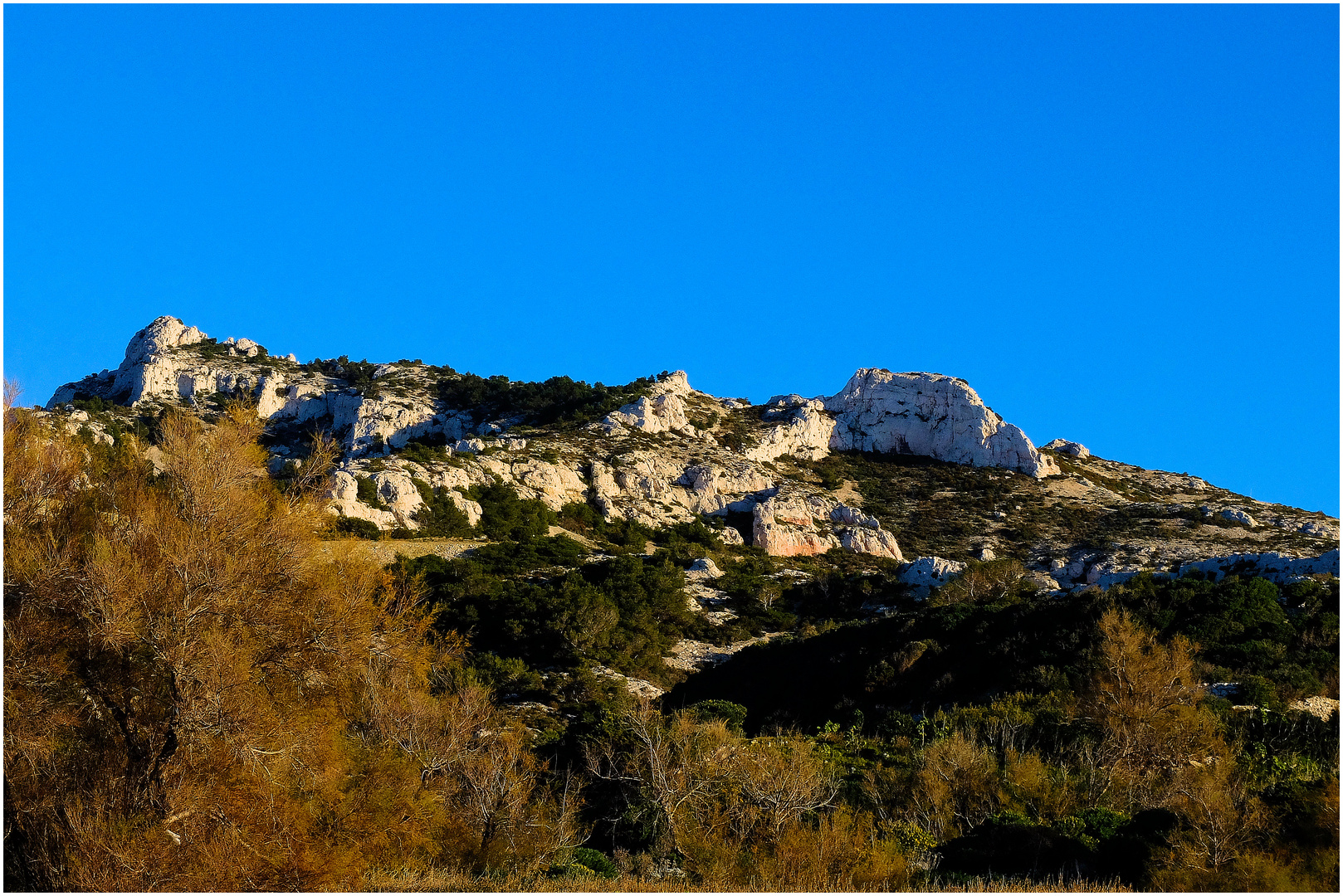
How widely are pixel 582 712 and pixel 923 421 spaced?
61316 millimetres

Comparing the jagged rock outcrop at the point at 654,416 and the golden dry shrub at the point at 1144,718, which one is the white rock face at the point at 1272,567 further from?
the jagged rock outcrop at the point at 654,416

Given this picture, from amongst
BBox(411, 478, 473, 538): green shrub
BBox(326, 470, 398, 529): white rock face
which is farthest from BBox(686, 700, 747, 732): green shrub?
BBox(411, 478, 473, 538): green shrub

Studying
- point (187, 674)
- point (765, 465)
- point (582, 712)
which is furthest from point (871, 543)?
point (187, 674)

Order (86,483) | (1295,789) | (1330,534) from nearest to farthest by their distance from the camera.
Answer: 1. (86,483)
2. (1295,789)
3. (1330,534)

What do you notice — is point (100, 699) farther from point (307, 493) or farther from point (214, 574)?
point (307, 493)

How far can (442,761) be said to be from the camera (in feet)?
52.4

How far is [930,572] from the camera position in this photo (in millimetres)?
53844

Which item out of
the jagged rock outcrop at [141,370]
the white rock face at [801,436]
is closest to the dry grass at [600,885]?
the white rock face at [801,436]

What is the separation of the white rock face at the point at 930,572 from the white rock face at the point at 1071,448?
38.5 meters

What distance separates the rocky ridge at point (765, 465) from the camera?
61438 millimetres

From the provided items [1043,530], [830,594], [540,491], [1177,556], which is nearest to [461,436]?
[540,491]

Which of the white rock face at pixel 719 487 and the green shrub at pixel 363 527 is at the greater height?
the white rock face at pixel 719 487

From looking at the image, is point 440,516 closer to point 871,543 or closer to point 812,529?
point 812,529

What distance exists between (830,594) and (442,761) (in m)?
38.3
